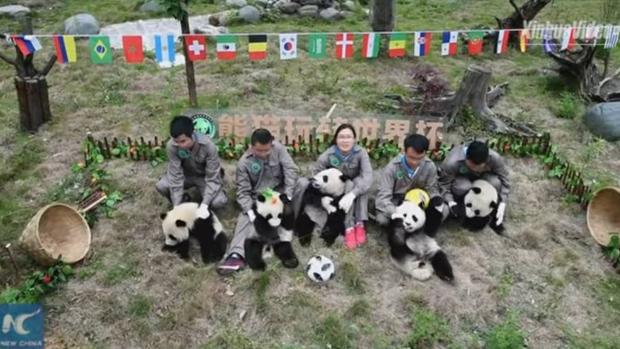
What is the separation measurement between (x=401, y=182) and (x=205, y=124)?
300 centimetres

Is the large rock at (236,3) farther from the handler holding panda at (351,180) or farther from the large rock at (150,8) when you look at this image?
the handler holding panda at (351,180)

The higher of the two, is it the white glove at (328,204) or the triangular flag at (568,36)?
the triangular flag at (568,36)

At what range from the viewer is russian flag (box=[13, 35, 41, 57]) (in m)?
7.43

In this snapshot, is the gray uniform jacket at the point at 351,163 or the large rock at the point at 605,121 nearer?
the gray uniform jacket at the point at 351,163

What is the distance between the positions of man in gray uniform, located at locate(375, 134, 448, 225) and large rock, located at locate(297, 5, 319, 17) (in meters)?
9.15

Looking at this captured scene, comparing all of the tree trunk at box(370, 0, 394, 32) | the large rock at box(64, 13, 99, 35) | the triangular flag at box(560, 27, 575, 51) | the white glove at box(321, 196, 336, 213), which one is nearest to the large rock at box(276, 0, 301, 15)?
the tree trunk at box(370, 0, 394, 32)

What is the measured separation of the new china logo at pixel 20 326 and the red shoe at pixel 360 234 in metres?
3.36

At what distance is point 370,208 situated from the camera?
22.0 ft

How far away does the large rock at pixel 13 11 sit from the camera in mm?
13945

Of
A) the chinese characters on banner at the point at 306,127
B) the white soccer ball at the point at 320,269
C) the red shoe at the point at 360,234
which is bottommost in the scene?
the white soccer ball at the point at 320,269

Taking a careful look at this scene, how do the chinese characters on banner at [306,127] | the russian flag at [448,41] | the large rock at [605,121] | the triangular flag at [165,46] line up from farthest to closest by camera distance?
the large rock at [605,121]
the russian flag at [448,41]
the chinese characters on banner at [306,127]
the triangular flag at [165,46]

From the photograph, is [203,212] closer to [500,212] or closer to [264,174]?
[264,174]

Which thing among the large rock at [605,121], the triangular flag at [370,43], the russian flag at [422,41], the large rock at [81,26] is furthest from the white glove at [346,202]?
the large rock at [81,26]

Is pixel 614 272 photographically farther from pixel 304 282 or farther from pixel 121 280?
pixel 121 280
